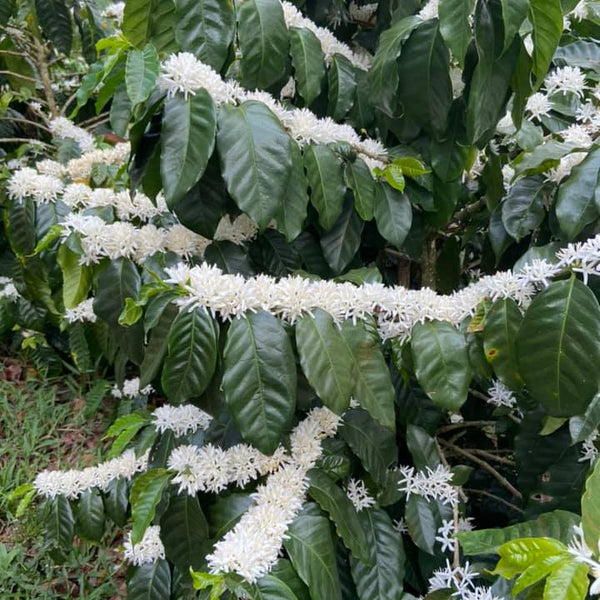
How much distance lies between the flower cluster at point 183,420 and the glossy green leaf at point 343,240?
0.37m

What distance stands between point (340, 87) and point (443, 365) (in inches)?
26.8

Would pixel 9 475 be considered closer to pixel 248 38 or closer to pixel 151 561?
pixel 151 561

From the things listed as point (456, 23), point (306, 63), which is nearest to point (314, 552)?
point (456, 23)

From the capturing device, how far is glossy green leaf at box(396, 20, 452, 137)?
1169mm

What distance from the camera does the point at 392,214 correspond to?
4.10 feet

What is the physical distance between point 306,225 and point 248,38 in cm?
36

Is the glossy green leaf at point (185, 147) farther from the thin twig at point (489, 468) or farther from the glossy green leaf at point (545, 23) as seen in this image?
the thin twig at point (489, 468)

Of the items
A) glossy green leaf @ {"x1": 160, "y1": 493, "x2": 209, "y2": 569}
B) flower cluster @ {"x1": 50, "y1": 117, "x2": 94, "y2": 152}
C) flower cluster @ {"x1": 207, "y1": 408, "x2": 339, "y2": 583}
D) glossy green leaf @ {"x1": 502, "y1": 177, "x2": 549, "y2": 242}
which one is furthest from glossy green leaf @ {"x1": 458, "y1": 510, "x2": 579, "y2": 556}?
flower cluster @ {"x1": 50, "y1": 117, "x2": 94, "y2": 152}

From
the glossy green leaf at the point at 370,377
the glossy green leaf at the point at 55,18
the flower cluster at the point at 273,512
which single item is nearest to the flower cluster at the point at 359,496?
the flower cluster at the point at 273,512

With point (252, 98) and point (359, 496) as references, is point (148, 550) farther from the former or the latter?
point (252, 98)

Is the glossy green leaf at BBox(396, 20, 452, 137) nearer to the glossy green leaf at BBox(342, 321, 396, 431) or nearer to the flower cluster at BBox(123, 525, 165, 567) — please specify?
the glossy green leaf at BBox(342, 321, 396, 431)

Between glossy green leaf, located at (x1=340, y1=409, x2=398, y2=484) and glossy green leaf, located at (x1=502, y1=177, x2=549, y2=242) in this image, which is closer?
glossy green leaf, located at (x1=340, y1=409, x2=398, y2=484)

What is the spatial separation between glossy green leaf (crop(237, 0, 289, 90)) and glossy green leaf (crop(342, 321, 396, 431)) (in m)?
0.51

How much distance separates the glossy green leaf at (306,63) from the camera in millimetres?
1292
